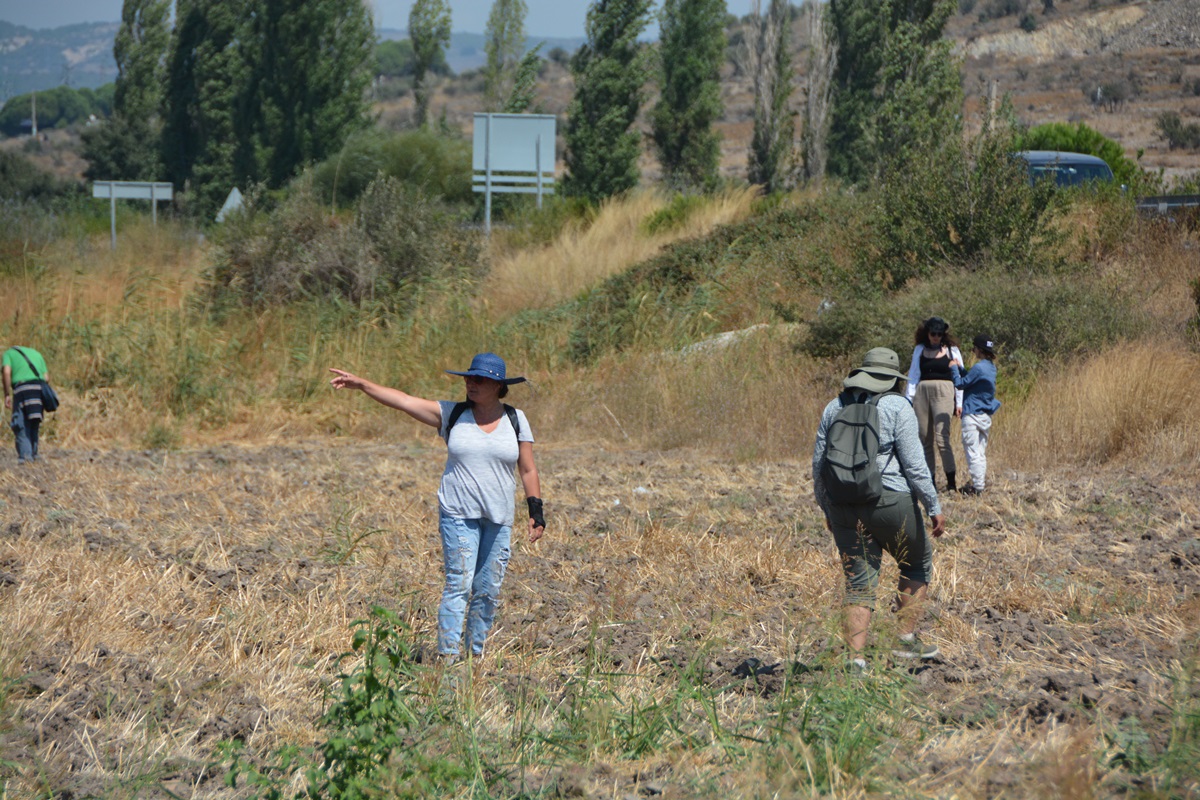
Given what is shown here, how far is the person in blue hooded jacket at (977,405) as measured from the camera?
9680 millimetres

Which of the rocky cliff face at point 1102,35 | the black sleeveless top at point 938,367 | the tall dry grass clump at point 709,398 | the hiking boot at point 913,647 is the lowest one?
the tall dry grass clump at point 709,398

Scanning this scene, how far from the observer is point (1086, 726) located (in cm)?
423

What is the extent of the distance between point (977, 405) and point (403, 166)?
66.3 feet

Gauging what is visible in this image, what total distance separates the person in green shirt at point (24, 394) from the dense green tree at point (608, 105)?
71.3 ft

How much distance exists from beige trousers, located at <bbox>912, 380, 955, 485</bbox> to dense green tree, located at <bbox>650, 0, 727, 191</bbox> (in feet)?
84.4

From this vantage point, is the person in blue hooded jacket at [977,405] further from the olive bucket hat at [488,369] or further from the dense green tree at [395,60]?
the dense green tree at [395,60]

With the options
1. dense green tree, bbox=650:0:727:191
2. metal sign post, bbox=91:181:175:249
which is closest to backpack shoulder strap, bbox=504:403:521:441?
metal sign post, bbox=91:181:175:249

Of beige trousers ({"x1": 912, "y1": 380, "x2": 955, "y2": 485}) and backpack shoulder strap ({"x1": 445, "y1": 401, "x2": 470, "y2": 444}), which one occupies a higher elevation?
backpack shoulder strap ({"x1": 445, "y1": 401, "x2": 470, "y2": 444})

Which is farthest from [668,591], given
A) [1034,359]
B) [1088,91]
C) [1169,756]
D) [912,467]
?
[1088,91]

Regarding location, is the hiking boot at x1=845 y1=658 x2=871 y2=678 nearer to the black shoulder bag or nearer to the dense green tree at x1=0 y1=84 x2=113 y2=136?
the black shoulder bag

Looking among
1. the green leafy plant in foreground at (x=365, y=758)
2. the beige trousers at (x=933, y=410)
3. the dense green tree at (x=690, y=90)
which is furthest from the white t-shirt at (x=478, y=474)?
the dense green tree at (x=690, y=90)

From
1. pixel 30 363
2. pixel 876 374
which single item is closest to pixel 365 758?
pixel 876 374

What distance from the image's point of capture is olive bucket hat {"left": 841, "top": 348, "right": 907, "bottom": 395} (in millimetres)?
5375

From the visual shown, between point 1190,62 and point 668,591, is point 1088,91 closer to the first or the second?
point 1190,62
